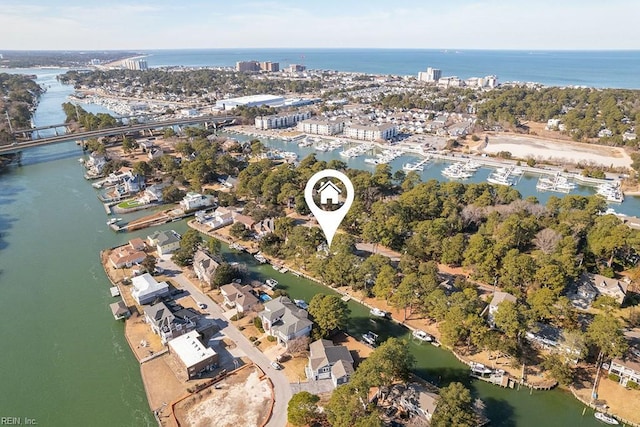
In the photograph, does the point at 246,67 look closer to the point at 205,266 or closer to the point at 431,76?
the point at 431,76

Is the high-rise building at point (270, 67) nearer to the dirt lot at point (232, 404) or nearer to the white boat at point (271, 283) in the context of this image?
the white boat at point (271, 283)

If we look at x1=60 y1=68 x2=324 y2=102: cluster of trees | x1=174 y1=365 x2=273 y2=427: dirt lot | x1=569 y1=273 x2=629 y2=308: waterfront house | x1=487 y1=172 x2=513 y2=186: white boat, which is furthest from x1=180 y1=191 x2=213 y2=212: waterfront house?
x1=60 y1=68 x2=324 y2=102: cluster of trees

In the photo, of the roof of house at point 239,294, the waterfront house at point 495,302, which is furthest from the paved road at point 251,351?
the waterfront house at point 495,302

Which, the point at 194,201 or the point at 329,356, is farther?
the point at 194,201

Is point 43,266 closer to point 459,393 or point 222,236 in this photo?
point 222,236

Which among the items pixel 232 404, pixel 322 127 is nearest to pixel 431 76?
pixel 322 127

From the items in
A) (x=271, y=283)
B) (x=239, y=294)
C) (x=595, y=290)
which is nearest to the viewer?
(x=239, y=294)

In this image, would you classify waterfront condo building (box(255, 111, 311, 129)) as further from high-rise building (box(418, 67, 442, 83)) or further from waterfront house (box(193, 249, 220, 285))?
high-rise building (box(418, 67, 442, 83))
